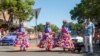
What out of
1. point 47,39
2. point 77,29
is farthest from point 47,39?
point 77,29

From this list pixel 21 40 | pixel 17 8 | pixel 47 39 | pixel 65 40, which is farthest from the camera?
pixel 17 8

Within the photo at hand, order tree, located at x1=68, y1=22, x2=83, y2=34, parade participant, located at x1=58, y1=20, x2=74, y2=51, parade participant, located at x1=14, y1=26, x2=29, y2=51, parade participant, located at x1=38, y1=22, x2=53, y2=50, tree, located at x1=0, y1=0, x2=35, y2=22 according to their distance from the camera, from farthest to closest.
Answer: tree, located at x1=0, y1=0, x2=35, y2=22 → tree, located at x1=68, y1=22, x2=83, y2=34 → parade participant, located at x1=14, y1=26, x2=29, y2=51 → parade participant, located at x1=38, y1=22, x2=53, y2=50 → parade participant, located at x1=58, y1=20, x2=74, y2=51

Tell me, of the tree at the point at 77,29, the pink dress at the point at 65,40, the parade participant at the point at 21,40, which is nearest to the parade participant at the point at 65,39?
the pink dress at the point at 65,40

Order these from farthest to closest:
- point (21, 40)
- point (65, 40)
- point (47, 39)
→ point (21, 40) → point (47, 39) → point (65, 40)

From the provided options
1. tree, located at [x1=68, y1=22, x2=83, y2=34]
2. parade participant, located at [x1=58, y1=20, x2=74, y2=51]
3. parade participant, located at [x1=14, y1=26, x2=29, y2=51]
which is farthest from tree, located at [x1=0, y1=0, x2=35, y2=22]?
parade participant, located at [x1=58, y1=20, x2=74, y2=51]

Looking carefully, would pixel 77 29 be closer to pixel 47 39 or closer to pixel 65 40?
pixel 47 39

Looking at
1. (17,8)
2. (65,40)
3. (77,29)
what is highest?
(17,8)

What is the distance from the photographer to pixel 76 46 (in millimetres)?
21141

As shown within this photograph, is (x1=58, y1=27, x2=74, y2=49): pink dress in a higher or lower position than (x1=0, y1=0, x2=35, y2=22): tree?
lower

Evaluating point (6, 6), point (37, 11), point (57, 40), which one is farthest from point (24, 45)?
point (6, 6)

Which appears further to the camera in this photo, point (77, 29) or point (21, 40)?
point (77, 29)

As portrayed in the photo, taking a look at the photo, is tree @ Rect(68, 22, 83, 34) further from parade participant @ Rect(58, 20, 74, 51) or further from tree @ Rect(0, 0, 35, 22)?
tree @ Rect(0, 0, 35, 22)

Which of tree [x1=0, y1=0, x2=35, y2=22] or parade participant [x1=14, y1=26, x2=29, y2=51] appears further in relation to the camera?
tree [x1=0, y1=0, x2=35, y2=22]

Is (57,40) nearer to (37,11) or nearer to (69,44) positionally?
(69,44)
